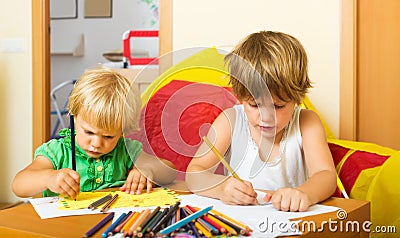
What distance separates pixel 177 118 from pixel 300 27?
→ 1309mm

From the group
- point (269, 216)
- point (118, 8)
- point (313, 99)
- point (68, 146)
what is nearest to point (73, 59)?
point (118, 8)

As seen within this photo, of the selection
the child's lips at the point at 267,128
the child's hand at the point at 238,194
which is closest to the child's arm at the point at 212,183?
the child's hand at the point at 238,194

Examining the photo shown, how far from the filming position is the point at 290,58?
1147 mm

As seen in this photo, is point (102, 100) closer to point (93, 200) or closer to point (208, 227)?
point (93, 200)

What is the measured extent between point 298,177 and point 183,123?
406 millimetres

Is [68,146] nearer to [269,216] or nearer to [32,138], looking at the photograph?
[269,216]

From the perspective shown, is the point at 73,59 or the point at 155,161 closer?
the point at 155,161

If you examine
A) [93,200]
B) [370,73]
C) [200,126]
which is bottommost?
[93,200]

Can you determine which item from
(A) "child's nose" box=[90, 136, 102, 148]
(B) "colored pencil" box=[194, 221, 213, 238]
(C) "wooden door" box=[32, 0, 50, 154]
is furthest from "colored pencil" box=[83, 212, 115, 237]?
(C) "wooden door" box=[32, 0, 50, 154]

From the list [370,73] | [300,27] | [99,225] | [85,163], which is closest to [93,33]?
[300,27]

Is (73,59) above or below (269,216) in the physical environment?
above

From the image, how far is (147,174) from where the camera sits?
3.67 ft

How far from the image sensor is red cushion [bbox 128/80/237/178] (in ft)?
3.42

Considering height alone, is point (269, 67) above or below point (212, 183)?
above
